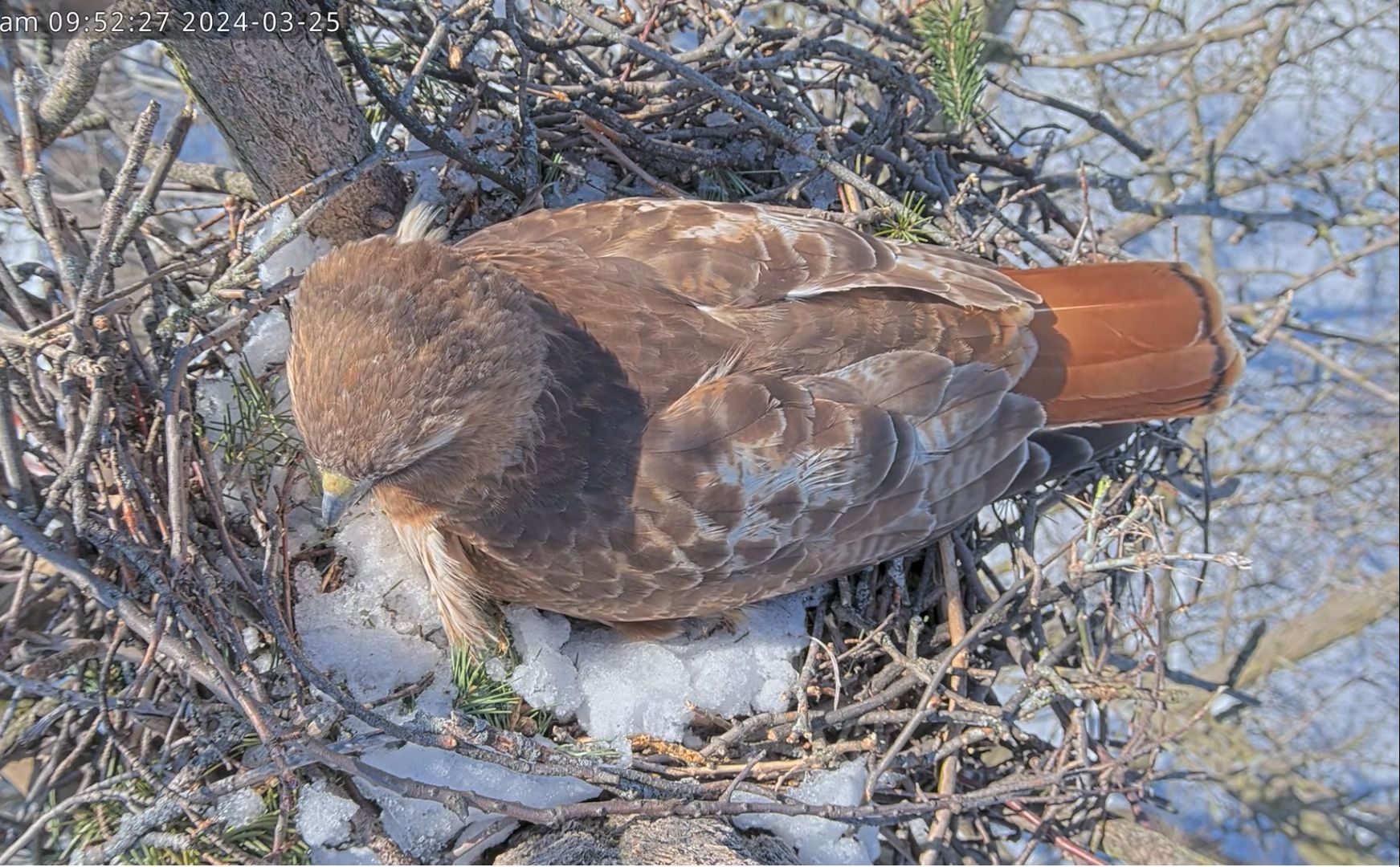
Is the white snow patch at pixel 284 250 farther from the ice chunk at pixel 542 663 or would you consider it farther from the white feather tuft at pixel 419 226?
the ice chunk at pixel 542 663

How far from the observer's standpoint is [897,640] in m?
2.62

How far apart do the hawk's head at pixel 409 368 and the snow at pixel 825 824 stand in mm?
1094

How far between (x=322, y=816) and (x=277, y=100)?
152 cm

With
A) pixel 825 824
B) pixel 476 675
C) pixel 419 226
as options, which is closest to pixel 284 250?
pixel 419 226

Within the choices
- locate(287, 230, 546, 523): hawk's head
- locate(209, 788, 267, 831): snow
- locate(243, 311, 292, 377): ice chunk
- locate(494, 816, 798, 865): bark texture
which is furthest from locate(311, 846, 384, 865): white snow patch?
locate(243, 311, 292, 377): ice chunk

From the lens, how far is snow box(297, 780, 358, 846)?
2.03m

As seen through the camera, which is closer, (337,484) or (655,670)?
(337,484)

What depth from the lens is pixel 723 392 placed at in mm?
2193

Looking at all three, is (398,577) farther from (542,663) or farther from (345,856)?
(345,856)

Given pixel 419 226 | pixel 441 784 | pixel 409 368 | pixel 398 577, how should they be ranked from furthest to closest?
pixel 398 577, pixel 419 226, pixel 441 784, pixel 409 368

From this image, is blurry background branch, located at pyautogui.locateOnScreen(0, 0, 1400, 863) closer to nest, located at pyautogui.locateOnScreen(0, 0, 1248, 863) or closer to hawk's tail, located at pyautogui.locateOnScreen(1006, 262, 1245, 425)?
nest, located at pyautogui.locateOnScreen(0, 0, 1248, 863)

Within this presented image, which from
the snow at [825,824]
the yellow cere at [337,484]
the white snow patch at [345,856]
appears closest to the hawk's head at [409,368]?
the yellow cere at [337,484]

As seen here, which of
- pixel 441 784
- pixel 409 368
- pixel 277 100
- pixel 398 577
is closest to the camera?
pixel 409 368

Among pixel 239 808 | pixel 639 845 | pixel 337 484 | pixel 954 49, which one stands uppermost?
pixel 954 49
